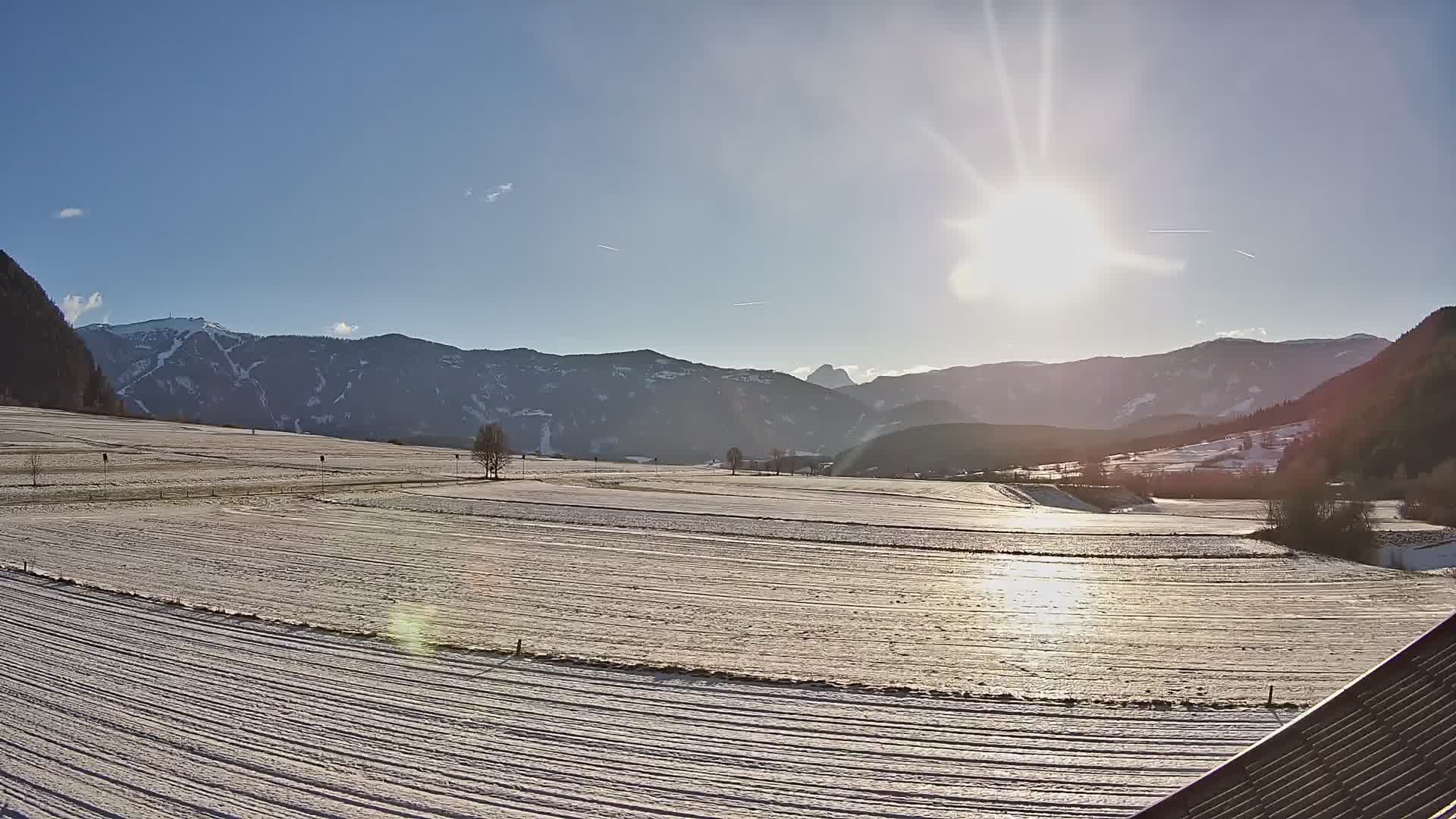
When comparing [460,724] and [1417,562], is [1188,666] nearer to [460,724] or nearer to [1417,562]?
[460,724]

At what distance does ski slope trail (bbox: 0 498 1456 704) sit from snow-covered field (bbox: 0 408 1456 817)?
0.58 ft

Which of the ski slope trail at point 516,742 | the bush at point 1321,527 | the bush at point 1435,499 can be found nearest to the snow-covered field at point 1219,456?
the bush at point 1435,499

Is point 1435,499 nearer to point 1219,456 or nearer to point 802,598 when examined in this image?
point 802,598

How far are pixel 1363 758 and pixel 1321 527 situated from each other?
182 feet

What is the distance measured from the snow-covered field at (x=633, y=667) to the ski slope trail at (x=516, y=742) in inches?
2.3

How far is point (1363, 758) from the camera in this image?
185 inches

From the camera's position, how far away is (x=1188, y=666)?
18484 mm

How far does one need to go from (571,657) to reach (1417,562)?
50.1 meters

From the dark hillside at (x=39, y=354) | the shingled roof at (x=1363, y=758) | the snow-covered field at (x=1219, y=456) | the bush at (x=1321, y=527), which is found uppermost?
the dark hillside at (x=39, y=354)

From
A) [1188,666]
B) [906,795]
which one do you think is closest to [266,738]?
[906,795]

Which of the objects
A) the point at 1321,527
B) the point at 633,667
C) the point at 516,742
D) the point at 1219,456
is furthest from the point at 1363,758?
the point at 1219,456

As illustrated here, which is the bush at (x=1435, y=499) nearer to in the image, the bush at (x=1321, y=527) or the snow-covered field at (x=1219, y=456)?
the bush at (x=1321, y=527)

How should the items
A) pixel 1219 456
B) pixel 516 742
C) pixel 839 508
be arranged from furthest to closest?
1. pixel 1219 456
2. pixel 839 508
3. pixel 516 742

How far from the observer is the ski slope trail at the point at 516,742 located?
35.4 ft
